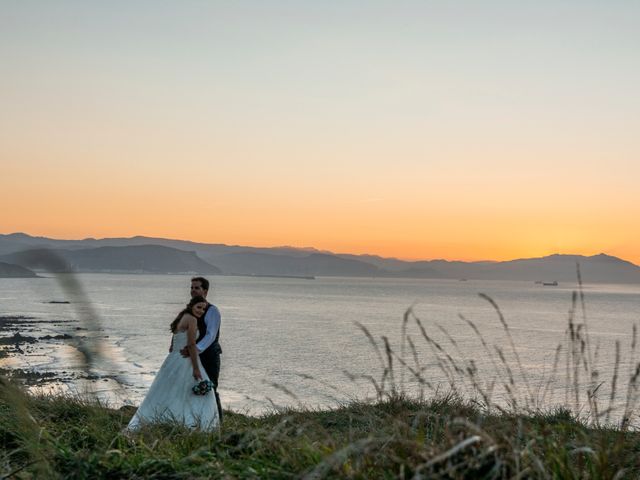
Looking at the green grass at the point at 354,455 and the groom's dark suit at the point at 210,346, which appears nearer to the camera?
the green grass at the point at 354,455

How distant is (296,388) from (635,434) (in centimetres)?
3068

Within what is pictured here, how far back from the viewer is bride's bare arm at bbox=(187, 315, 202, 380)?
A: 9.80 metres

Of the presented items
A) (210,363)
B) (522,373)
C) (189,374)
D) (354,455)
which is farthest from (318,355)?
(354,455)

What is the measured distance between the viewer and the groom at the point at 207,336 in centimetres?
1002

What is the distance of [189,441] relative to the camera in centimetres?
526

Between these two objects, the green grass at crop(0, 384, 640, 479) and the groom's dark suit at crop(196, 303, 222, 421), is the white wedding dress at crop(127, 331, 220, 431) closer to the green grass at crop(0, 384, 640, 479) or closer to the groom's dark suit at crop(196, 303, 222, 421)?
the groom's dark suit at crop(196, 303, 222, 421)

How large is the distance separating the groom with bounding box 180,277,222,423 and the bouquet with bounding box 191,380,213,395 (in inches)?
17.5

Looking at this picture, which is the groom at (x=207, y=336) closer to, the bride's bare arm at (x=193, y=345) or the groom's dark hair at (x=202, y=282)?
the groom's dark hair at (x=202, y=282)

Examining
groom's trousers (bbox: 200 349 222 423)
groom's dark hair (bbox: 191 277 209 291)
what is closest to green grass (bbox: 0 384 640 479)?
groom's dark hair (bbox: 191 277 209 291)

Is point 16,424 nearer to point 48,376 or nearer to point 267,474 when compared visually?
point 267,474

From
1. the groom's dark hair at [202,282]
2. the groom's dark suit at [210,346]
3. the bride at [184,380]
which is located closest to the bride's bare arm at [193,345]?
the bride at [184,380]

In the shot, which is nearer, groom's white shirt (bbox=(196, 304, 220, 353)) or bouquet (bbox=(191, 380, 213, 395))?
bouquet (bbox=(191, 380, 213, 395))

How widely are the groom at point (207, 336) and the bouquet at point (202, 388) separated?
1.46 ft

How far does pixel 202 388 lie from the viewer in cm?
967
